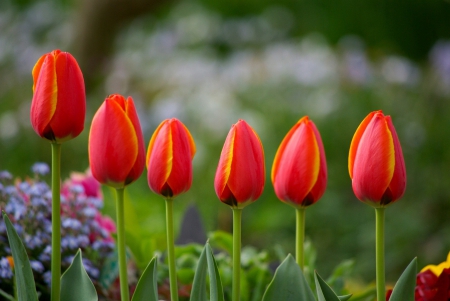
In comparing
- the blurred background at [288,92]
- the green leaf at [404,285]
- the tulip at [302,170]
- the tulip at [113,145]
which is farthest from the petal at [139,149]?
the blurred background at [288,92]

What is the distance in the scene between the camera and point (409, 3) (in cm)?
246

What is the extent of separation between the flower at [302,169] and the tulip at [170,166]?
74 mm

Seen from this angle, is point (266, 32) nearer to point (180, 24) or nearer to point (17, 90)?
point (180, 24)

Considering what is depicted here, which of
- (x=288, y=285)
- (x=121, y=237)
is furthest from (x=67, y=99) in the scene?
(x=288, y=285)

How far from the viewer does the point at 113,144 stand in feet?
1.45

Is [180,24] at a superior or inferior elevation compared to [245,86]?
superior

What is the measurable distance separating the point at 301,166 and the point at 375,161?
6 centimetres

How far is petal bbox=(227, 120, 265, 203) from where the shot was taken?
17.4 inches

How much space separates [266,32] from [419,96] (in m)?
1.17

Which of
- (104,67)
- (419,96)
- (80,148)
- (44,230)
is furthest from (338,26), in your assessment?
(44,230)

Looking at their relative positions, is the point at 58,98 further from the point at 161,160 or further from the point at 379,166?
the point at 379,166

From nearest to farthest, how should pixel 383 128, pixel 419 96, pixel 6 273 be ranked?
pixel 383 128, pixel 6 273, pixel 419 96

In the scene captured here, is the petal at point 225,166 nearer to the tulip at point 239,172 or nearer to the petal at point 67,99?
the tulip at point 239,172

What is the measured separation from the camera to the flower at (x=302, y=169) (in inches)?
18.1
